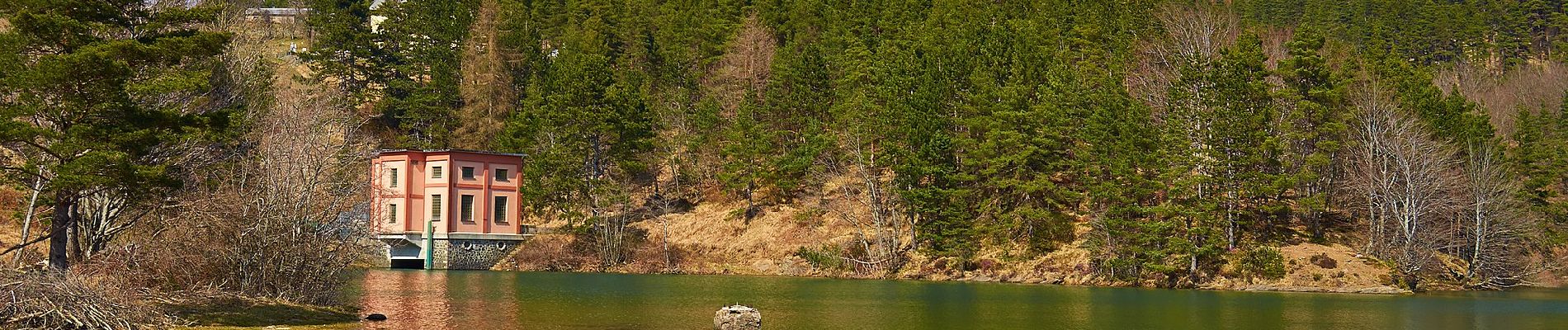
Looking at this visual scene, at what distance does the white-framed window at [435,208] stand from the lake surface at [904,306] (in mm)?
11879

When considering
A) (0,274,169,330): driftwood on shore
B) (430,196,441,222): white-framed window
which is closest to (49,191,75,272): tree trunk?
(0,274,169,330): driftwood on shore

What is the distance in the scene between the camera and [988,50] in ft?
240

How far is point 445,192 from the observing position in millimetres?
72750

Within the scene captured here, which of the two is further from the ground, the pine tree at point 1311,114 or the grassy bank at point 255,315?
the pine tree at point 1311,114

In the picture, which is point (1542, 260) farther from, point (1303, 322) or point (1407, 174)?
point (1303, 322)

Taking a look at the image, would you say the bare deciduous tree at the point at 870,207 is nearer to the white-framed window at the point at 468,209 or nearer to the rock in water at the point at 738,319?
the white-framed window at the point at 468,209

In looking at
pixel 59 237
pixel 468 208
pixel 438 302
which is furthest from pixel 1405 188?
pixel 59 237

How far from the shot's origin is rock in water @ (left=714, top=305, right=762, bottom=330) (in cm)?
3191

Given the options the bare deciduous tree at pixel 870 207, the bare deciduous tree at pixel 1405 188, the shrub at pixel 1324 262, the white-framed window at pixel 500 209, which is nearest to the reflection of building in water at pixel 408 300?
the white-framed window at pixel 500 209

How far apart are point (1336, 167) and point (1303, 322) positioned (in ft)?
109

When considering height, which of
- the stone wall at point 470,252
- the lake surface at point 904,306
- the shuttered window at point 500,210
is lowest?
the lake surface at point 904,306

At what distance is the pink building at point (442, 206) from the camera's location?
2837 inches

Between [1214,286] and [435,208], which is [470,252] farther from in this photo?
[1214,286]

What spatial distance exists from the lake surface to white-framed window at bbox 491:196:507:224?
14119mm
